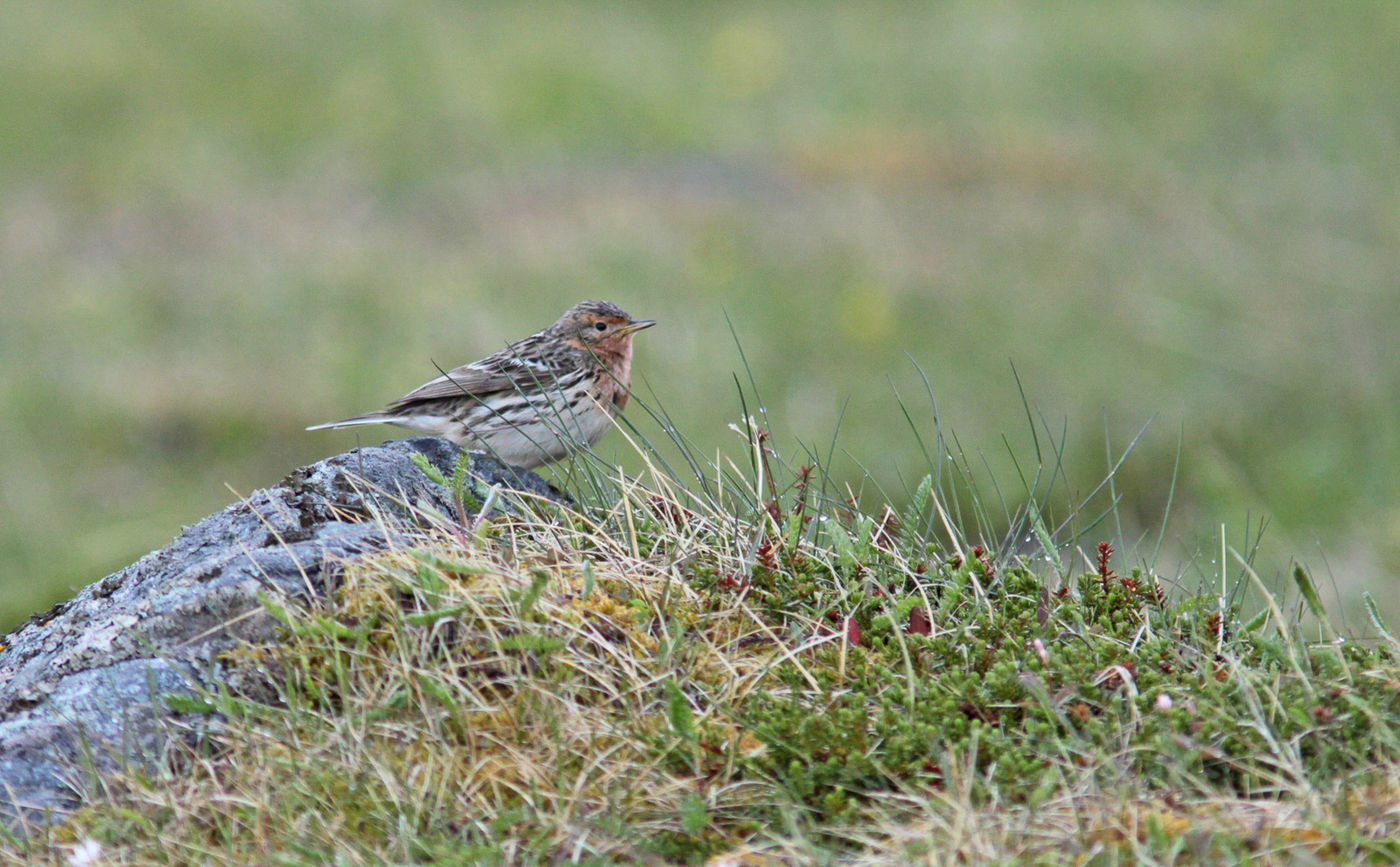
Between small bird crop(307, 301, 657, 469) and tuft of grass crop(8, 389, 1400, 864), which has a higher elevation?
small bird crop(307, 301, 657, 469)

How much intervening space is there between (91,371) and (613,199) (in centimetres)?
515

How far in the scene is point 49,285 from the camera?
1345 cm

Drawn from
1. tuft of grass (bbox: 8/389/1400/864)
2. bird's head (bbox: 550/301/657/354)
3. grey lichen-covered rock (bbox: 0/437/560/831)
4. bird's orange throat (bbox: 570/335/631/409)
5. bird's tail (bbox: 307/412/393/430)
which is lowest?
tuft of grass (bbox: 8/389/1400/864)

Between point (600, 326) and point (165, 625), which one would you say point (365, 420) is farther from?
point (165, 625)

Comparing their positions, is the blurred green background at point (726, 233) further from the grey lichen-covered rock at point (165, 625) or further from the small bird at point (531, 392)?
the grey lichen-covered rock at point (165, 625)

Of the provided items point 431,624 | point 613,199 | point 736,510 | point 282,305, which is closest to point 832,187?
point 613,199

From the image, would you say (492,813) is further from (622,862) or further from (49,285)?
(49,285)

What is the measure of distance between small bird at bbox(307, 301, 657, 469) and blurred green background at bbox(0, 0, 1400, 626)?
885 millimetres

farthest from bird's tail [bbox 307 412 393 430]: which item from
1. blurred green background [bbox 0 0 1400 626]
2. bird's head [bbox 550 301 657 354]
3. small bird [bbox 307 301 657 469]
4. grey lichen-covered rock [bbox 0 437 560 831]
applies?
grey lichen-covered rock [bbox 0 437 560 831]

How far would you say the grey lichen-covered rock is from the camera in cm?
388

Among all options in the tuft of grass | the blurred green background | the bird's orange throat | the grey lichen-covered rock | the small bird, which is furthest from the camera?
the blurred green background

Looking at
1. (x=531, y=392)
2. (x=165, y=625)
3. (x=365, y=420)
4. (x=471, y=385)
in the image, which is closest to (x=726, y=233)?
(x=531, y=392)

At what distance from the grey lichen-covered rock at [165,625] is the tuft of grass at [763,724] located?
0.38 feet

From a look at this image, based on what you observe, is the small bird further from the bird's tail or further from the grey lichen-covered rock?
the grey lichen-covered rock
